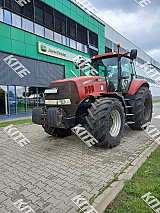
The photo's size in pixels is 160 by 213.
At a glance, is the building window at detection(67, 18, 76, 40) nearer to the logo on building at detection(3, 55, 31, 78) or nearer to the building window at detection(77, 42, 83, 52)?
the building window at detection(77, 42, 83, 52)

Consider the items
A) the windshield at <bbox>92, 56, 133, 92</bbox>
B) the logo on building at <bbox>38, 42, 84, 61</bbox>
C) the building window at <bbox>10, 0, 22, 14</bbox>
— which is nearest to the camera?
the windshield at <bbox>92, 56, 133, 92</bbox>

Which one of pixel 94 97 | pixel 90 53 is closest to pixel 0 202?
pixel 94 97

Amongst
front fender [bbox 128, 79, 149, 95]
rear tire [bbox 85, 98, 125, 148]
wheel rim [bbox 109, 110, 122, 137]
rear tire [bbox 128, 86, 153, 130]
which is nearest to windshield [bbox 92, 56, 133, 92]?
front fender [bbox 128, 79, 149, 95]

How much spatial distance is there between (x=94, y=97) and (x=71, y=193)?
9.66ft

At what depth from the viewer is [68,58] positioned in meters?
17.7

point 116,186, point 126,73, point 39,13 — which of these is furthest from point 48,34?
point 116,186

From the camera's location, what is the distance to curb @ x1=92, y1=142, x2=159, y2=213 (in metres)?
2.58

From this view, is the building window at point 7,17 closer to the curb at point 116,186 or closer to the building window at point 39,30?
the building window at point 39,30

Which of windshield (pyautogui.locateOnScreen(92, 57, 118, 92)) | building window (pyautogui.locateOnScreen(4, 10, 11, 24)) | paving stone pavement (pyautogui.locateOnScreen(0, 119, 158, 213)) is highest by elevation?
building window (pyautogui.locateOnScreen(4, 10, 11, 24))

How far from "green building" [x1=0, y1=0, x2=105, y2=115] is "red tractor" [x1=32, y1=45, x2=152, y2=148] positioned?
19.1ft

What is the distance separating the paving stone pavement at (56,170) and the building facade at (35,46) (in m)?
6.30

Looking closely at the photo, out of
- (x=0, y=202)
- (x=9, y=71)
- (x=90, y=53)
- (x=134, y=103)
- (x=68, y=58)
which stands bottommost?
(x=0, y=202)

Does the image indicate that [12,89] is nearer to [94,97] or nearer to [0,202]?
[94,97]

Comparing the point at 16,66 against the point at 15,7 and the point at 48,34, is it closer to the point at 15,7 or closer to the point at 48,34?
the point at 15,7
